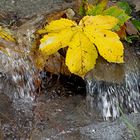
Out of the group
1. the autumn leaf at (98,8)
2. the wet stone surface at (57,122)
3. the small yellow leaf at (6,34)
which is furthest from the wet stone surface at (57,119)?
the autumn leaf at (98,8)

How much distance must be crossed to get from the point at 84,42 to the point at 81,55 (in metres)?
0.06

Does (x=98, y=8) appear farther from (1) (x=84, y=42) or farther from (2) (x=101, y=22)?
(1) (x=84, y=42)

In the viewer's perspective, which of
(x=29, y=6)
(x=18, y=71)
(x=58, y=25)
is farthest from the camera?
(x=29, y=6)

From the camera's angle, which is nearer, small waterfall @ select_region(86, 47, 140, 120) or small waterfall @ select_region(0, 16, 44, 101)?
small waterfall @ select_region(86, 47, 140, 120)

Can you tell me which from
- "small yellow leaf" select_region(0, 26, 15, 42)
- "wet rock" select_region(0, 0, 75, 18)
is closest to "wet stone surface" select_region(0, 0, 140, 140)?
"small yellow leaf" select_region(0, 26, 15, 42)

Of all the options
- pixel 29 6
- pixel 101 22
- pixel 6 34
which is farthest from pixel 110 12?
pixel 29 6

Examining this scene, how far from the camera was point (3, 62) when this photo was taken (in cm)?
263

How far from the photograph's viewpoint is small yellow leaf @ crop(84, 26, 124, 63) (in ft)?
7.63

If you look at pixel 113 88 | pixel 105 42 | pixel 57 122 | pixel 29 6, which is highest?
pixel 105 42

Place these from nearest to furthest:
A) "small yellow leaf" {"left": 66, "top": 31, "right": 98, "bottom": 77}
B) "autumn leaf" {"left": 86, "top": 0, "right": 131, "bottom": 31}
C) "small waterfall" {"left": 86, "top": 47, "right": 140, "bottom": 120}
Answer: "small yellow leaf" {"left": 66, "top": 31, "right": 98, "bottom": 77} → "small waterfall" {"left": 86, "top": 47, "right": 140, "bottom": 120} → "autumn leaf" {"left": 86, "top": 0, "right": 131, "bottom": 31}

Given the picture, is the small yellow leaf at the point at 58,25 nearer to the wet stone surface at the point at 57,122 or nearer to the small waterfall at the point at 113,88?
the small waterfall at the point at 113,88

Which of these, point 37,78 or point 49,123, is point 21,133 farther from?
point 37,78

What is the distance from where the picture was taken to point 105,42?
2334 mm

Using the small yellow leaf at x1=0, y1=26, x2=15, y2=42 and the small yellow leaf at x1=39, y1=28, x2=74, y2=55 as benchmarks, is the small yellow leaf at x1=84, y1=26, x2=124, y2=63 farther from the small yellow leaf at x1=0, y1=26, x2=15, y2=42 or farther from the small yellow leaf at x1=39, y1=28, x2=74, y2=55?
the small yellow leaf at x1=0, y1=26, x2=15, y2=42
